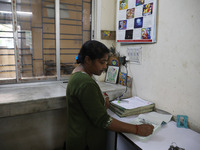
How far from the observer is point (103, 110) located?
0.97 m

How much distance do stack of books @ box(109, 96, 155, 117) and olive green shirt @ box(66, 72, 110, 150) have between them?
1.05 ft

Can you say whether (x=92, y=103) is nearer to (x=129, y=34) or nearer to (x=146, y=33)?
(x=146, y=33)

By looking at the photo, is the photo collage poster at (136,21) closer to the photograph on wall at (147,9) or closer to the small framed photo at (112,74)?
the photograph on wall at (147,9)

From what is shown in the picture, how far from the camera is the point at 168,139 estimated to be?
1.07m

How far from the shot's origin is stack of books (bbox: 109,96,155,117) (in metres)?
1.42

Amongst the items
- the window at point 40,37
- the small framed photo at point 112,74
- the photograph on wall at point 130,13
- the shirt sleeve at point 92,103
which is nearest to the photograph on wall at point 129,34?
the photograph on wall at point 130,13

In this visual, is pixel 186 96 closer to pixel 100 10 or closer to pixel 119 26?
pixel 119 26

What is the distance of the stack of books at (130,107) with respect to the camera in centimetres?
142

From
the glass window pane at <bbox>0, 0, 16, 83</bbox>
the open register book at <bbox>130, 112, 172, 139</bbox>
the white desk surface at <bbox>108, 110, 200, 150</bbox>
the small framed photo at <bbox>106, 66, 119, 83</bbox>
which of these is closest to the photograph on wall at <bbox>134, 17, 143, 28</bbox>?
the small framed photo at <bbox>106, 66, 119, 83</bbox>

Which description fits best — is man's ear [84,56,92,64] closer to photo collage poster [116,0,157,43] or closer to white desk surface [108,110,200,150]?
white desk surface [108,110,200,150]

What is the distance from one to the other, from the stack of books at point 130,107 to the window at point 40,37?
0.93m

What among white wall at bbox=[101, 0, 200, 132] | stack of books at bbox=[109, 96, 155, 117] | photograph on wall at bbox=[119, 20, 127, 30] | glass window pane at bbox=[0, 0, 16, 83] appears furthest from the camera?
photograph on wall at bbox=[119, 20, 127, 30]

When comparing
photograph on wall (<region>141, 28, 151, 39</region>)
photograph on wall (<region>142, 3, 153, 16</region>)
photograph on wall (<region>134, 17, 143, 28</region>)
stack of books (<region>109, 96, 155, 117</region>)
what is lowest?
stack of books (<region>109, 96, 155, 117</region>)

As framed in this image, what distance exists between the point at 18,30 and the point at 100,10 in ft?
3.48
